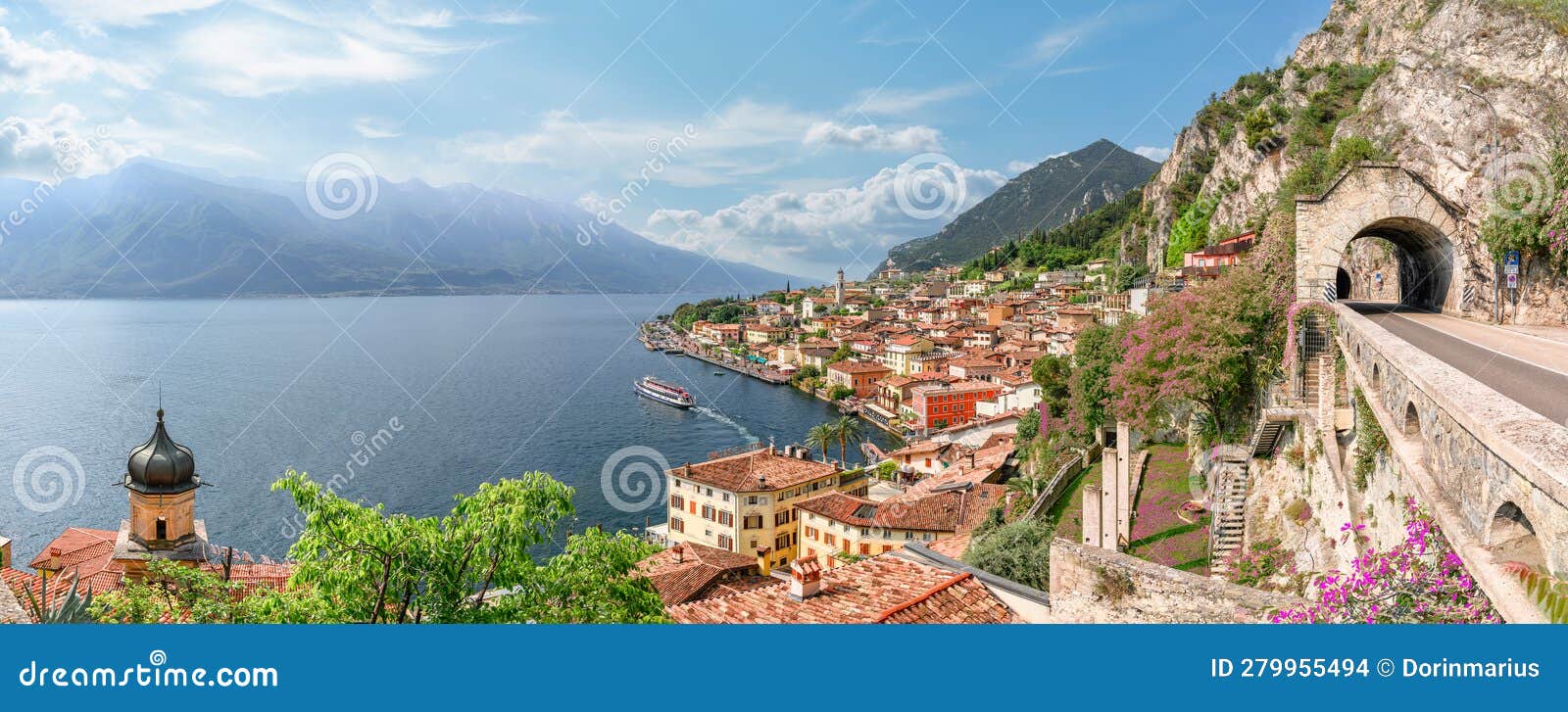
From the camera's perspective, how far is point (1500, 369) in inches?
267

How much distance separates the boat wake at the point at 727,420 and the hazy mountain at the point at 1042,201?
73.3 meters

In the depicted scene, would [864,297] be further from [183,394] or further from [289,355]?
[183,394]

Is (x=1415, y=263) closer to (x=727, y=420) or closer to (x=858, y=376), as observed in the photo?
(x=727, y=420)

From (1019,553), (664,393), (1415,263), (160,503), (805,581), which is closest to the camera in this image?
(805,581)

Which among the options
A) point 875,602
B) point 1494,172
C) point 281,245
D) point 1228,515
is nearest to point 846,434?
point 1494,172

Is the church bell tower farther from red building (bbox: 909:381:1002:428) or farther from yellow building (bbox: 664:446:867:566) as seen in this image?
red building (bbox: 909:381:1002:428)

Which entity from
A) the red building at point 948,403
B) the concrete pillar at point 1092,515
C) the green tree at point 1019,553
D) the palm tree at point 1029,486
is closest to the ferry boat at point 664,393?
the red building at point 948,403

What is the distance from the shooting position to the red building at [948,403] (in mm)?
51219

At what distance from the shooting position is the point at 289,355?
249 feet

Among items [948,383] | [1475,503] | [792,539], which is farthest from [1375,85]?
[948,383]

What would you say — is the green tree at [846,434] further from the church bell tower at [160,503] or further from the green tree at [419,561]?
the green tree at [419,561]

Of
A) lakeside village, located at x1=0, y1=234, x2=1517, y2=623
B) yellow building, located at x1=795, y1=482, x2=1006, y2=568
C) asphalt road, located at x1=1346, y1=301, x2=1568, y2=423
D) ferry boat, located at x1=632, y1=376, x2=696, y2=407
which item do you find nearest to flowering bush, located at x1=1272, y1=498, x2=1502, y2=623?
lakeside village, located at x1=0, y1=234, x2=1517, y2=623

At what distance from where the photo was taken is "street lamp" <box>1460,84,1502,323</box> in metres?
12.7

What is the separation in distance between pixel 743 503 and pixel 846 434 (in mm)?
18944
